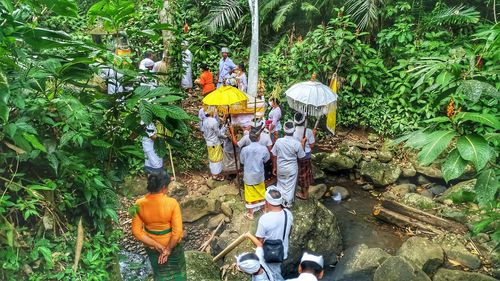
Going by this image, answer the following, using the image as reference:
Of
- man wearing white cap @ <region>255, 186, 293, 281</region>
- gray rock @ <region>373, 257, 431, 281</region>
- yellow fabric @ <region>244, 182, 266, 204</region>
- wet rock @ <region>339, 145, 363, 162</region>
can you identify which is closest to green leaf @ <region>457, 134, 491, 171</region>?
man wearing white cap @ <region>255, 186, 293, 281</region>

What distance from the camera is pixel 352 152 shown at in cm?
929

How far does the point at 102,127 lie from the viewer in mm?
3207

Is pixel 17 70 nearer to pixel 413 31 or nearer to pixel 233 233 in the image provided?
pixel 233 233

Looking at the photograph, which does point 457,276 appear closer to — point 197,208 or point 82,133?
point 197,208

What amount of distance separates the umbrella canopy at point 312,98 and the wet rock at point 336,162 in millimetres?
2048

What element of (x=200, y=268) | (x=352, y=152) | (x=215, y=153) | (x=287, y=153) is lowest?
(x=352, y=152)

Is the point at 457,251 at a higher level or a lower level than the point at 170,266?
lower

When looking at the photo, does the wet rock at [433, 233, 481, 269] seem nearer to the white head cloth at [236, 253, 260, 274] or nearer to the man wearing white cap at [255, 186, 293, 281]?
the man wearing white cap at [255, 186, 293, 281]

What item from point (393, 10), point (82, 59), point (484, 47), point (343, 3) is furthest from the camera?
point (343, 3)

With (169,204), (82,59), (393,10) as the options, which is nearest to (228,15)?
(393,10)

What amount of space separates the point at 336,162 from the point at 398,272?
3.64 meters

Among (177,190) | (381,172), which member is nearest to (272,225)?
(177,190)

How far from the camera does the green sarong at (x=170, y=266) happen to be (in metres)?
4.36

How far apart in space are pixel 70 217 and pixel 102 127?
674mm
